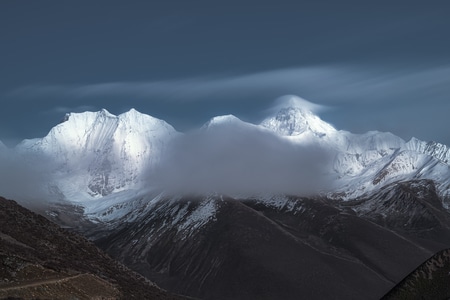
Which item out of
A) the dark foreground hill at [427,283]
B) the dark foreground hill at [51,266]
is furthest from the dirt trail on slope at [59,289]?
the dark foreground hill at [427,283]

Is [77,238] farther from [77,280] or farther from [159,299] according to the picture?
[77,280]

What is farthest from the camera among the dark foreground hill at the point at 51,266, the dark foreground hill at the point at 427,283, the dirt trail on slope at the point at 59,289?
the dark foreground hill at the point at 51,266

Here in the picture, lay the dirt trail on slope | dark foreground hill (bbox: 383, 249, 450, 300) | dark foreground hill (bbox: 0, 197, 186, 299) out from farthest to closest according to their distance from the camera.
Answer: dark foreground hill (bbox: 0, 197, 186, 299)
the dirt trail on slope
dark foreground hill (bbox: 383, 249, 450, 300)


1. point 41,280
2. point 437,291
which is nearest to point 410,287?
point 437,291

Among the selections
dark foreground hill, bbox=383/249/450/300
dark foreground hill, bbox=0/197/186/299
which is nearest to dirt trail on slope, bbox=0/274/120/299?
dark foreground hill, bbox=0/197/186/299

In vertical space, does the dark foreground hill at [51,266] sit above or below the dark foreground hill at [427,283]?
below

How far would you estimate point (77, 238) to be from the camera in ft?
435

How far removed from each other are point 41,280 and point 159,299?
171ft

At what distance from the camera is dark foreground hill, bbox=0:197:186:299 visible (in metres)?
61.1

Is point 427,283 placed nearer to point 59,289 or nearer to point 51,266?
point 59,289

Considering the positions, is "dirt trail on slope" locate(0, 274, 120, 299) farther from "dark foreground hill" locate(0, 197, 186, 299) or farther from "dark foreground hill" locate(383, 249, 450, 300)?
"dark foreground hill" locate(383, 249, 450, 300)

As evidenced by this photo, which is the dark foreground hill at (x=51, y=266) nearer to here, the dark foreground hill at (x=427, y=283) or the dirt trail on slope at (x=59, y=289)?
the dirt trail on slope at (x=59, y=289)

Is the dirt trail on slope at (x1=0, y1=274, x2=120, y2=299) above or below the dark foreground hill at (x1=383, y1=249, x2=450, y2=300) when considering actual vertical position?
below

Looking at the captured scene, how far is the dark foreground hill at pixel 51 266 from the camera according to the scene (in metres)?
61.1
